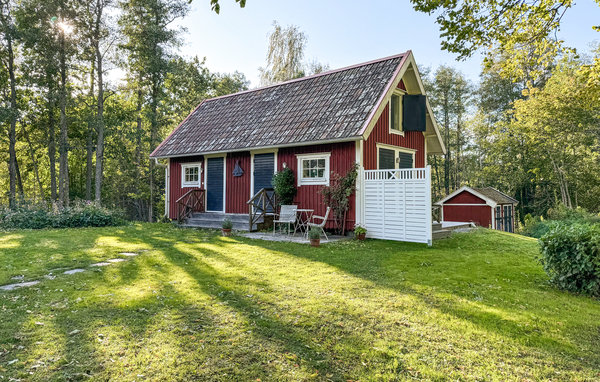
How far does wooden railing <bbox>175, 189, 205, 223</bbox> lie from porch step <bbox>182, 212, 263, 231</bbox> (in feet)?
0.93

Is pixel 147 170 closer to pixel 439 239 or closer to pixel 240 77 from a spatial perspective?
pixel 240 77

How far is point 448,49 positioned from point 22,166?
32008 mm

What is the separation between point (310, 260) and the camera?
22.2 ft

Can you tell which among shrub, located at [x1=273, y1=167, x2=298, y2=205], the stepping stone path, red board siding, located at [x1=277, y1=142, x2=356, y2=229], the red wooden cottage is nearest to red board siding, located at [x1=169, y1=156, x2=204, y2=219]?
the red wooden cottage

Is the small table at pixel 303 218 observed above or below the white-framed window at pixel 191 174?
below

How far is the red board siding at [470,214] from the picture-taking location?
53.0ft

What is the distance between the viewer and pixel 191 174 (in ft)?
47.5

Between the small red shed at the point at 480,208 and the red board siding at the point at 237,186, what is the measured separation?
9065 millimetres

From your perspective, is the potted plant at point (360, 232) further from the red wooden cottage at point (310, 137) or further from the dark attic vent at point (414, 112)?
the dark attic vent at point (414, 112)

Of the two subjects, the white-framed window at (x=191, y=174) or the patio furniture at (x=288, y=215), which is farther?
the white-framed window at (x=191, y=174)

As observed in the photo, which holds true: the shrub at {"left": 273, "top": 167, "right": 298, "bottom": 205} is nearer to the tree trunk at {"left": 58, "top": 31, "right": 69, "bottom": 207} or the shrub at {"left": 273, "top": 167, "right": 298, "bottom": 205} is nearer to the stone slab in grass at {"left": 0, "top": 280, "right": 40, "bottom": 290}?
the stone slab in grass at {"left": 0, "top": 280, "right": 40, "bottom": 290}

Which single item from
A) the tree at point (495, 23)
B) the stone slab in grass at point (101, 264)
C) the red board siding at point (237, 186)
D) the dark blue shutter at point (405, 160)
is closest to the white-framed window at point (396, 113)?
the dark blue shutter at point (405, 160)

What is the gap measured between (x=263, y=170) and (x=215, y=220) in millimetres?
2549

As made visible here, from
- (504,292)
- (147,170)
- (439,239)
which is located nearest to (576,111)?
(439,239)
